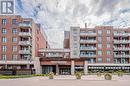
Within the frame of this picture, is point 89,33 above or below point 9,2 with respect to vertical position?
below

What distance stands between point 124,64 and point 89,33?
1646 cm

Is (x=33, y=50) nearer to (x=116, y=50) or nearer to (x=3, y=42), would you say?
(x=3, y=42)

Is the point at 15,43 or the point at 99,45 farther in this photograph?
the point at 99,45

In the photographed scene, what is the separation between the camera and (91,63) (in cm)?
8856

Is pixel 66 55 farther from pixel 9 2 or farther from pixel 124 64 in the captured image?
pixel 9 2

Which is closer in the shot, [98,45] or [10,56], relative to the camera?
[10,56]

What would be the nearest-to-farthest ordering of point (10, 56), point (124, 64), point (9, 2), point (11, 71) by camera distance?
point (11, 71) < point (9, 2) < point (10, 56) < point (124, 64)

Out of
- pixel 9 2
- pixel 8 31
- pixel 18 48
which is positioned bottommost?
pixel 18 48

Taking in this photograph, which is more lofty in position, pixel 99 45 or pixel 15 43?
pixel 15 43

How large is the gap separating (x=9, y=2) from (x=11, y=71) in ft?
63.0

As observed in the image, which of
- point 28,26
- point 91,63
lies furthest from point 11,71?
point 91,63

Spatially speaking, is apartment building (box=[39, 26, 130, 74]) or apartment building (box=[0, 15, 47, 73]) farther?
apartment building (box=[39, 26, 130, 74])

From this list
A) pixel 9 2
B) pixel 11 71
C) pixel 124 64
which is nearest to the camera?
pixel 11 71

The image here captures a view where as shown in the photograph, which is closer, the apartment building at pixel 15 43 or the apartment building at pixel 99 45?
the apartment building at pixel 15 43
